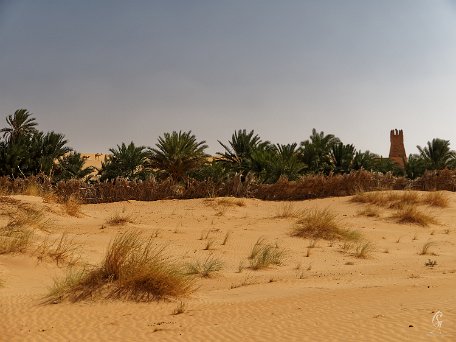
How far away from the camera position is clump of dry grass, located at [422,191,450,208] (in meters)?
17.3

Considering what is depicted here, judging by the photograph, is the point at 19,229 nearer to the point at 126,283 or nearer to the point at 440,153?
the point at 126,283

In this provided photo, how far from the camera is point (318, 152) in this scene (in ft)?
84.0

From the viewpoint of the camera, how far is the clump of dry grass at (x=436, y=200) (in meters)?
17.3

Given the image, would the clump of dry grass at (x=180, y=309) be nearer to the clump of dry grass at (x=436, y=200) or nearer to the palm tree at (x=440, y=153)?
the clump of dry grass at (x=436, y=200)

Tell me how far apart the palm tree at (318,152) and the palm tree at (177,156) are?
18.0ft

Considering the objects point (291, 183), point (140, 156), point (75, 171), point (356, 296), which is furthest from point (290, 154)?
point (356, 296)

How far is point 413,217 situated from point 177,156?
13251 mm

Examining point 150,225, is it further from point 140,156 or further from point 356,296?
point 140,156

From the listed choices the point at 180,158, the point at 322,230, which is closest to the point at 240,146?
the point at 180,158

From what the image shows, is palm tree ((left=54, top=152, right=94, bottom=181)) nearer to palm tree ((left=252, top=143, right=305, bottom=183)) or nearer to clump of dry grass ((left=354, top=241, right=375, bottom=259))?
palm tree ((left=252, top=143, right=305, bottom=183))

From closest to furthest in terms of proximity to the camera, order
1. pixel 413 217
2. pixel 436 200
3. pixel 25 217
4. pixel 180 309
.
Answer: pixel 180 309 → pixel 25 217 → pixel 413 217 → pixel 436 200

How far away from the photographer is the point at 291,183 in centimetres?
1906

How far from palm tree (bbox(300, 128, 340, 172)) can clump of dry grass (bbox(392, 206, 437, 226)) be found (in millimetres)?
10176

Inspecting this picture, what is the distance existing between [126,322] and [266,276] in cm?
330
